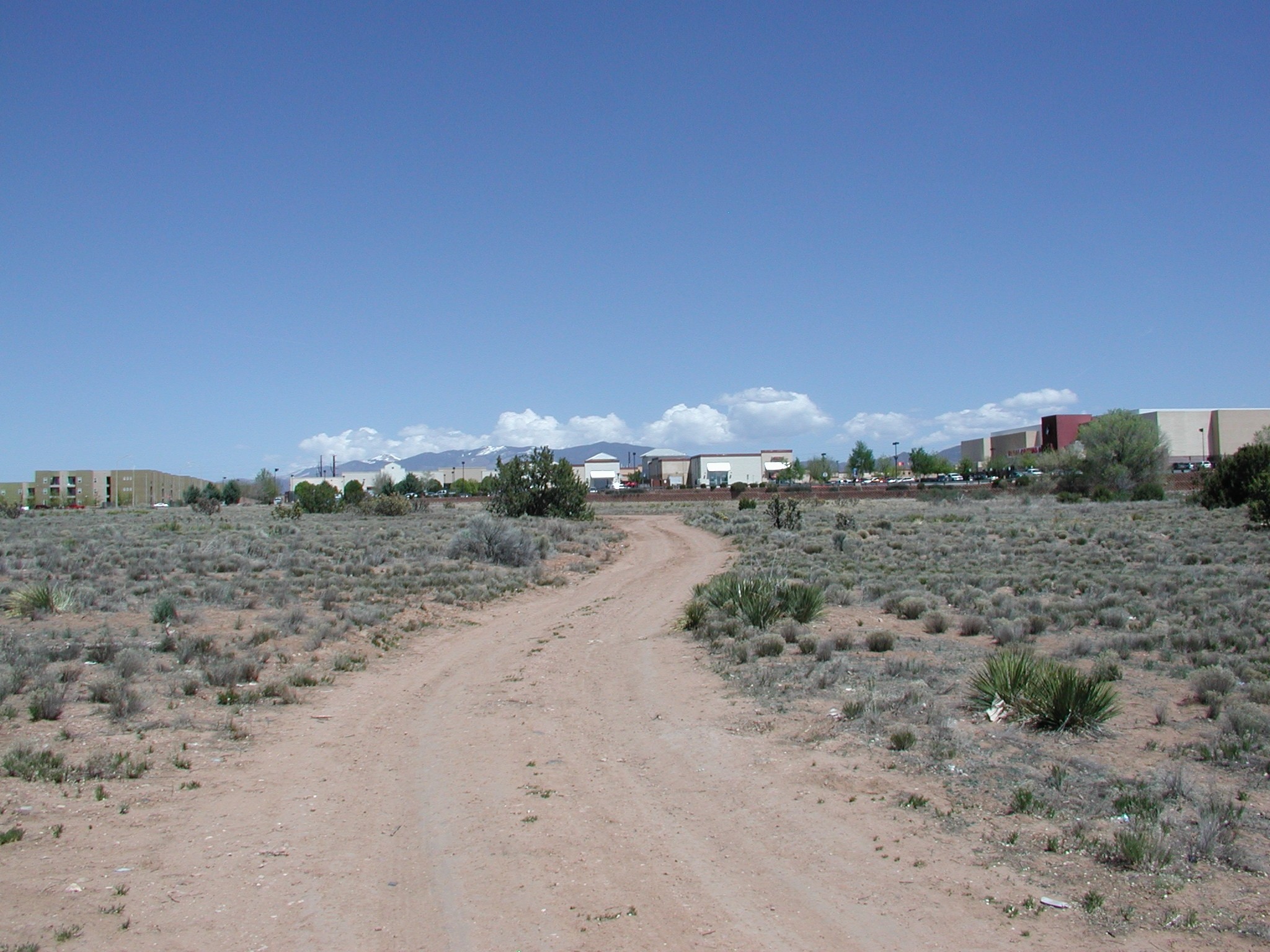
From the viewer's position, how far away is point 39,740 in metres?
9.11

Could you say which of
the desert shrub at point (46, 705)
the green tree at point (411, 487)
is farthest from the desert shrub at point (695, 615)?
the green tree at point (411, 487)

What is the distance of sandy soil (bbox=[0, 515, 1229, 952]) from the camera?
554cm

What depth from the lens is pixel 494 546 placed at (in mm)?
27188

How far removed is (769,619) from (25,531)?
33.1 metres

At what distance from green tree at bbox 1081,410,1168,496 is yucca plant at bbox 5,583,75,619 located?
6726 centimetres

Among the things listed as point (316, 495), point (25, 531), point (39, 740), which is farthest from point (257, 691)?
point (316, 495)

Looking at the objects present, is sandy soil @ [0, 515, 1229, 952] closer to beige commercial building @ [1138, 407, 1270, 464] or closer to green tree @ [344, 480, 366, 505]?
green tree @ [344, 480, 366, 505]

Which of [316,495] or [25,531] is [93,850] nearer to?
[25,531]

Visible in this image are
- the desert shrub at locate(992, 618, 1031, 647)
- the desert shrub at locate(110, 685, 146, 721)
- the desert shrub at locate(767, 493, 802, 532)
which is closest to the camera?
the desert shrub at locate(110, 685, 146, 721)

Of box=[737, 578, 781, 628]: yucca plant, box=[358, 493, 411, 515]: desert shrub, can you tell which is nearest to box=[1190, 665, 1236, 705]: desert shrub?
box=[737, 578, 781, 628]: yucca plant

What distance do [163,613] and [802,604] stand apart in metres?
11.3

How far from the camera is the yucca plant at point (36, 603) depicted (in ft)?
51.9

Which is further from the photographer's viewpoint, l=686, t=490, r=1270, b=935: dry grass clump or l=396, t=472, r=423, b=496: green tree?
l=396, t=472, r=423, b=496: green tree

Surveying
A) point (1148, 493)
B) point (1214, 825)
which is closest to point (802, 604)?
point (1214, 825)
